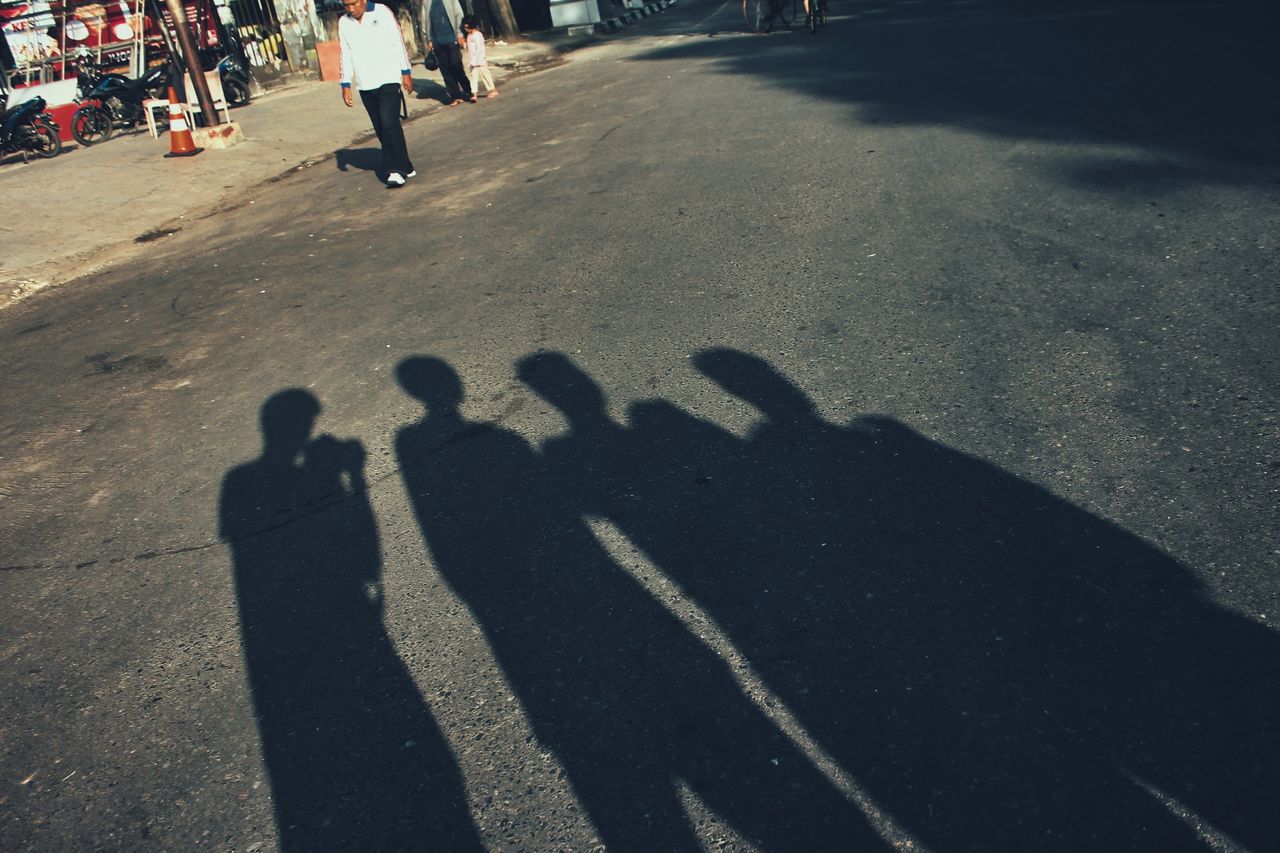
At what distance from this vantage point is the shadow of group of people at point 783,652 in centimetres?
267

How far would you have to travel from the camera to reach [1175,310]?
17.0ft

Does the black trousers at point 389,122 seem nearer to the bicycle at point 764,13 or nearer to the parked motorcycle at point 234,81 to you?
the parked motorcycle at point 234,81

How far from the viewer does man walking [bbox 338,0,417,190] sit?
10508 mm

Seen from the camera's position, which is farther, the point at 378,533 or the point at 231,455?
the point at 231,455

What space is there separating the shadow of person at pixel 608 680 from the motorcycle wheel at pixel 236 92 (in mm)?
15619

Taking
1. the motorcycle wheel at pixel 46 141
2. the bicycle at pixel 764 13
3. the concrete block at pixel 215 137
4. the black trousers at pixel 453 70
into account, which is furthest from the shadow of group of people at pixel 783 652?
the bicycle at pixel 764 13

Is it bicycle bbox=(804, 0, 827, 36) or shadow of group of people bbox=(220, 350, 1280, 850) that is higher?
bicycle bbox=(804, 0, 827, 36)

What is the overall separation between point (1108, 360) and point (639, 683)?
297 cm

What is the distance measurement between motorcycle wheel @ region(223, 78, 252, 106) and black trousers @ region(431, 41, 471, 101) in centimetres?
394

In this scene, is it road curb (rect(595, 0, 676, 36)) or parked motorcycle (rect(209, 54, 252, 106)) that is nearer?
parked motorcycle (rect(209, 54, 252, 106))

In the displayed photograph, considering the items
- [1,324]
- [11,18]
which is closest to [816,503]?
[1,324]

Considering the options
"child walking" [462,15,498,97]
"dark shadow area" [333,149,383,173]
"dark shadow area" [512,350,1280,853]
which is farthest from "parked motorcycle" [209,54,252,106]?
"dark shadow area" [512,350,1280,853]

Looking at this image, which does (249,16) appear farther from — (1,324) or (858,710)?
(858,710)

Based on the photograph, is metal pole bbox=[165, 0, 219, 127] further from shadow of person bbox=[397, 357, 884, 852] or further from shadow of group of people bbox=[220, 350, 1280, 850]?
shadow of person bbox=[397, 357, 884, 852]
